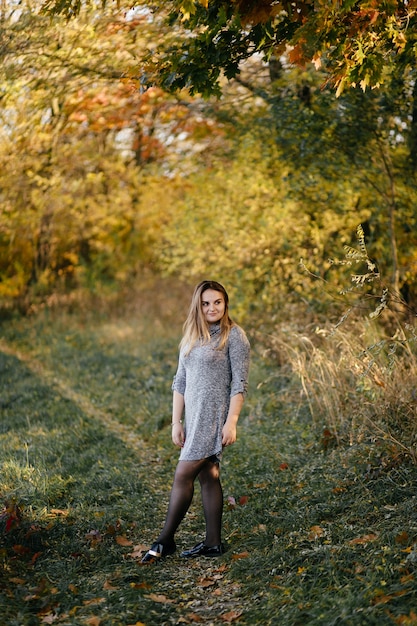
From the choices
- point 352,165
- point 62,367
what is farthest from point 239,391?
point 62,367

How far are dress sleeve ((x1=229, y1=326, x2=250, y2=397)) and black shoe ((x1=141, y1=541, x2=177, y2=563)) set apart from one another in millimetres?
1035

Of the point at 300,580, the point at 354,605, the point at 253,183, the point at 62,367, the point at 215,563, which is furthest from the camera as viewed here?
the point at 62,367

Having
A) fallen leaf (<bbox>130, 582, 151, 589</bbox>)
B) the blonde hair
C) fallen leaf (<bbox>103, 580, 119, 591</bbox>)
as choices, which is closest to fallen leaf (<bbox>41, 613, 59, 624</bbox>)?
fallen leaf (<bbox>103, 580, 119, 591</bbox>)

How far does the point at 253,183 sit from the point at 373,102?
186 cm

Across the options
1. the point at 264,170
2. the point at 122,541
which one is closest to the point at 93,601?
the point at 122,541

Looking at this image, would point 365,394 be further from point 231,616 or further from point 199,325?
point 231,616

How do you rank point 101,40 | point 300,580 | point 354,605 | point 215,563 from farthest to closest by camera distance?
point 101,40, point 215,563, point 300,580, point 354,605

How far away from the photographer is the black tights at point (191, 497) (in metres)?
4.73

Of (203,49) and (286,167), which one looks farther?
(286,167)

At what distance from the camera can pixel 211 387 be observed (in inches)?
188

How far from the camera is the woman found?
4730 millimetres

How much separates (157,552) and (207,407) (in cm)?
94

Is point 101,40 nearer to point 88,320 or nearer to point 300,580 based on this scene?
point 300,580

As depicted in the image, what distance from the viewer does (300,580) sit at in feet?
13.4
